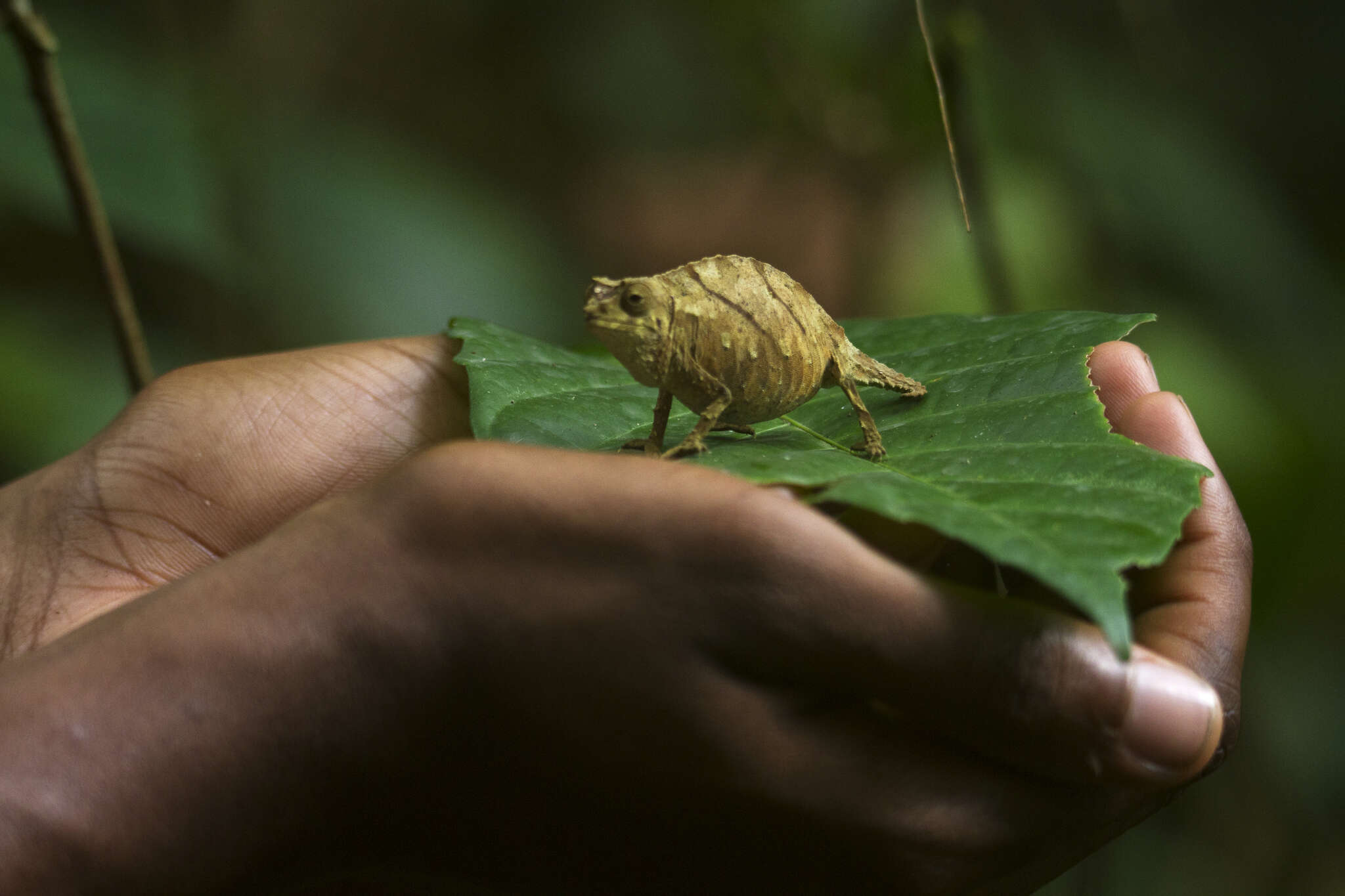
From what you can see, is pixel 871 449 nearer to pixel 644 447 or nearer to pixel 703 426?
pixel 703 426

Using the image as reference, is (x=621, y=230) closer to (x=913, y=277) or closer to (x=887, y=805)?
(x=913, y=277)

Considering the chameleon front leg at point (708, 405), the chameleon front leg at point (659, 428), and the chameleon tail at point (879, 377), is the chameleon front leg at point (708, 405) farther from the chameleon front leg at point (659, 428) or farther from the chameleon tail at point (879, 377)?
the chameleon tail at point (879, 377)

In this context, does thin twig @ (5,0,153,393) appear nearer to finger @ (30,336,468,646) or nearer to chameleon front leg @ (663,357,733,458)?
finger @ (30,336,468,646)

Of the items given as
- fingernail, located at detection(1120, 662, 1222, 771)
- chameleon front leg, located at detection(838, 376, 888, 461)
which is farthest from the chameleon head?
fingernail, located at detection(1120, 662, 1222, 771)

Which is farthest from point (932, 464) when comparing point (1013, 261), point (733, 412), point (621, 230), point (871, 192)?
point (621, 230)

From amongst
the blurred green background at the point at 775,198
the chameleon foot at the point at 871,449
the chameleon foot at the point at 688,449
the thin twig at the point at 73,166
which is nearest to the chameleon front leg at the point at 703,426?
the chameleon foot at the point at 688,449
